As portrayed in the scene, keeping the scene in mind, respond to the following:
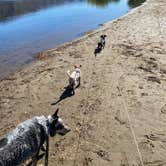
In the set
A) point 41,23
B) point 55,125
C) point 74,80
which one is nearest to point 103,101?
point 74,80

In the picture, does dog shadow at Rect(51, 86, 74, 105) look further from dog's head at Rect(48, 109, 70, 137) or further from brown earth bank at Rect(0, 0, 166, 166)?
dog's head at Rect(48, 109, 70, 137)

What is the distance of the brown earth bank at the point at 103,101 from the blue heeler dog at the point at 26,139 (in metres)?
1.33

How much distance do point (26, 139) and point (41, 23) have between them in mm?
24927

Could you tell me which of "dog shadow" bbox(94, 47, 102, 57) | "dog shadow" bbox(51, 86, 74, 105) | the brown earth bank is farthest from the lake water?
"dog shadow" bbox(51, 86, 74, 105)

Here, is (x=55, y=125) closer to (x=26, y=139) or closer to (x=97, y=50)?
(x=26, y=139)

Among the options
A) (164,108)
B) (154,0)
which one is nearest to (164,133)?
(164,108)

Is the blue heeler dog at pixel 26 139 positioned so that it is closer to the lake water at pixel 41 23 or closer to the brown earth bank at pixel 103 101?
the brown earth bank at pixel 103 101

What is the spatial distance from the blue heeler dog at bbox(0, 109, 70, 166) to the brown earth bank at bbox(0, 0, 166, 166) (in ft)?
4.35

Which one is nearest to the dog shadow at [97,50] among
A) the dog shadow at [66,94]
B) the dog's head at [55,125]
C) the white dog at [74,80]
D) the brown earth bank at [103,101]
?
the brown earth bank at [103,101]

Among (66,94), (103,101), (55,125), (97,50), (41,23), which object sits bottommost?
(41,23)

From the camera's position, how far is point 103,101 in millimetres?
11453

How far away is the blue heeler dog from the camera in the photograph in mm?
6375

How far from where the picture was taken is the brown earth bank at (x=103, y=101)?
858cm

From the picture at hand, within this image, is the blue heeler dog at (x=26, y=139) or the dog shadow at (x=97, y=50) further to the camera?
the dog shadow at (x=97, y=50)
